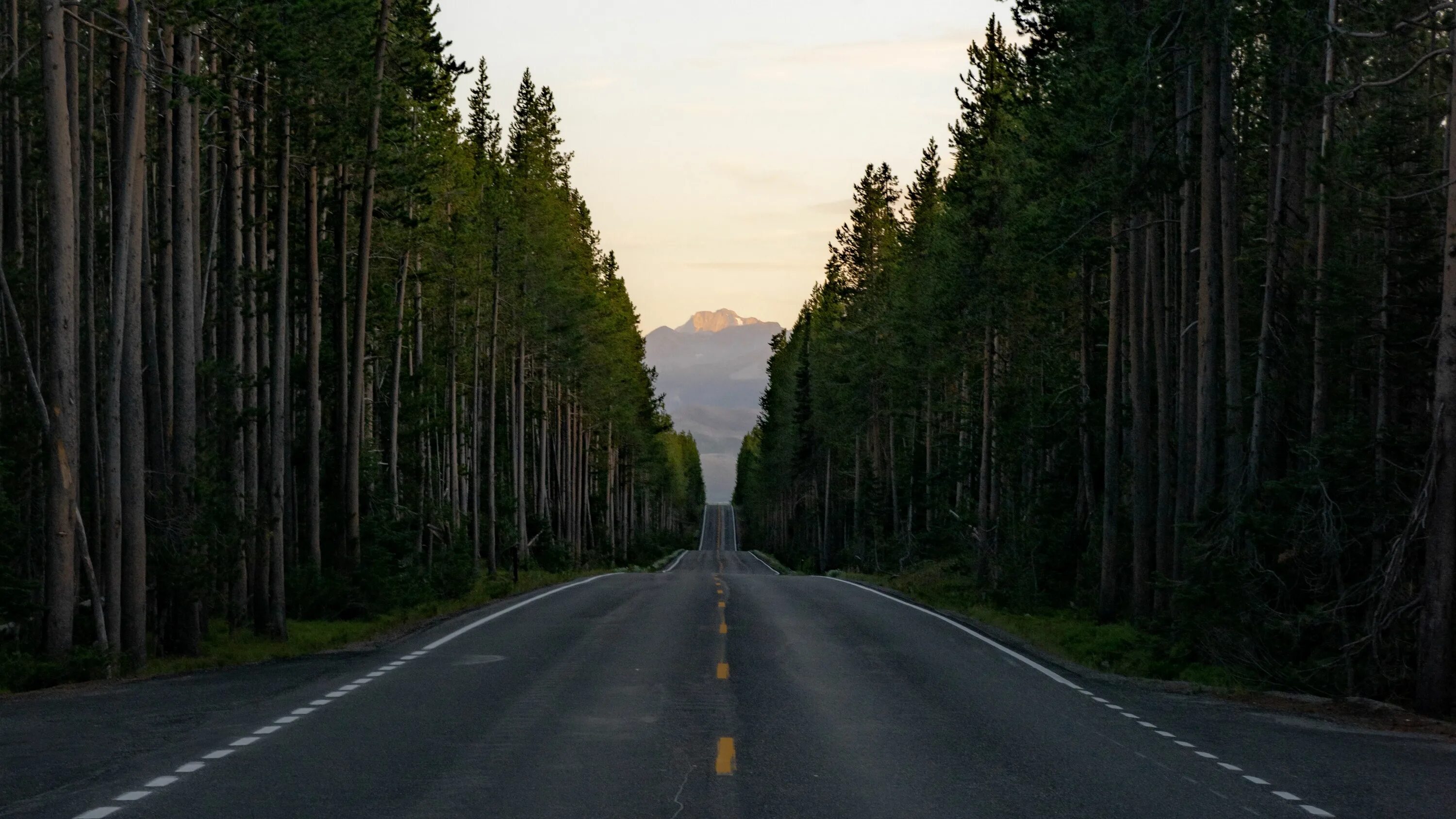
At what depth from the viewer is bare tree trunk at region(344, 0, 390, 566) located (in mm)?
29484

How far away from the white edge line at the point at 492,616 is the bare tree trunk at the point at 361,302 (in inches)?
137

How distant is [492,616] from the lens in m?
28.2

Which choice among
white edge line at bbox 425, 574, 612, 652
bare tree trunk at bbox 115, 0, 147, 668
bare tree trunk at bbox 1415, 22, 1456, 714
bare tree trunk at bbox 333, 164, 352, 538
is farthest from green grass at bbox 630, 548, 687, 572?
bare tree trunk at bbox 1415, 22, 1456, 714

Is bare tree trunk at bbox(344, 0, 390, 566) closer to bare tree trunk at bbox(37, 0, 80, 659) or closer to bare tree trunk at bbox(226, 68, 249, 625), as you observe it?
bare tree trunk at bbox(226, 68, 249, 625)

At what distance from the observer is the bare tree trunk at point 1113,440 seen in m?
28.4

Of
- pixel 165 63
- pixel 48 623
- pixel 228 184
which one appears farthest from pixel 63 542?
pixel 228 184

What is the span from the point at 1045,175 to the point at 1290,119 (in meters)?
10.3

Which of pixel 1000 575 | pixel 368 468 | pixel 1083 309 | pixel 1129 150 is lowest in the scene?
pixel 1000 575

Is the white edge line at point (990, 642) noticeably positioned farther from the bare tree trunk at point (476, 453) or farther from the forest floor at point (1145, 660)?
the bare tree trunk at point (476, 453)

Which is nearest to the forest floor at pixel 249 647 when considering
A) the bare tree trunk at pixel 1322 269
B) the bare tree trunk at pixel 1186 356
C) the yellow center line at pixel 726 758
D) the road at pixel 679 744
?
the road at pixel 679 744

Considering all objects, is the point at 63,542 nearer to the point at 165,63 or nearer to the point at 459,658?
the point at 459,658

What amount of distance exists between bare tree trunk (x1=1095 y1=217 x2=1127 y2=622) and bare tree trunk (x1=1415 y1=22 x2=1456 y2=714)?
39.1ft

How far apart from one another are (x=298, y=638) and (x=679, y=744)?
14.6 m

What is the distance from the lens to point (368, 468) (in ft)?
113
